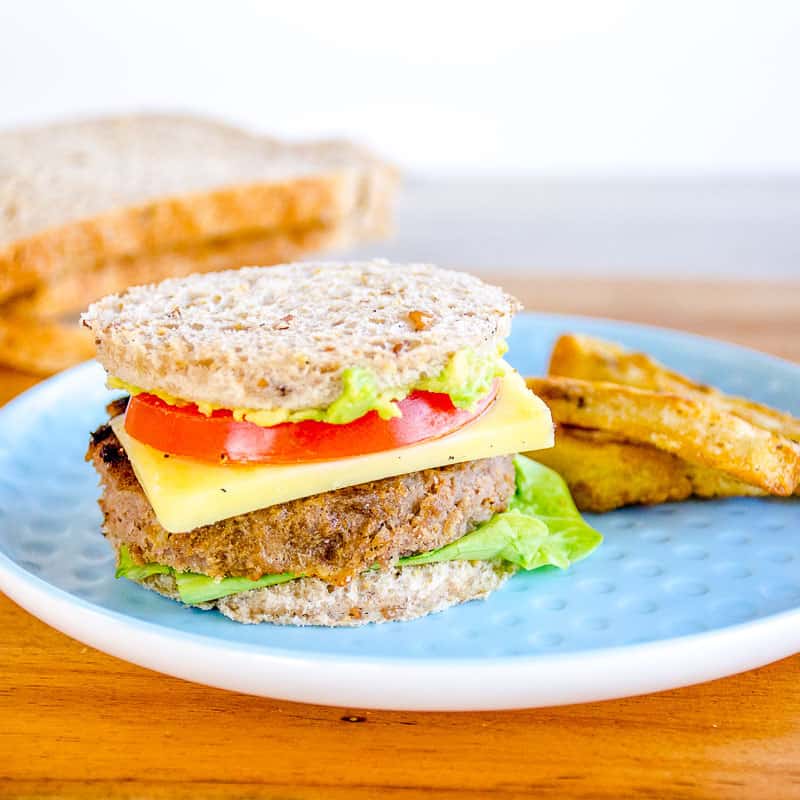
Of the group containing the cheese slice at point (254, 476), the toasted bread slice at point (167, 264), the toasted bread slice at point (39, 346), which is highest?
the cheese slice at point (254, 476)

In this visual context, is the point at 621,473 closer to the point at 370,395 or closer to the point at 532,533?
the point at 532,533

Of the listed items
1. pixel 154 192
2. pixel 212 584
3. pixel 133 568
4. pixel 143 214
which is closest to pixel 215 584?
pixel 212 584

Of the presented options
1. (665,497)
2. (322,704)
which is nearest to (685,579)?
(665,497)

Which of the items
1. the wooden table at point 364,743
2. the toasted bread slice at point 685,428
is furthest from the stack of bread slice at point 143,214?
the wooden table at point 364,743

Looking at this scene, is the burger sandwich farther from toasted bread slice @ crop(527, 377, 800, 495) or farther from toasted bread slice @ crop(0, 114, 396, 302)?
toasted bread slice @ crop(0, 114, 396, 302)

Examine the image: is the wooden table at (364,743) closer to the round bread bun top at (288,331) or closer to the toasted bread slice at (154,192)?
the round bread bun top at (288,331)

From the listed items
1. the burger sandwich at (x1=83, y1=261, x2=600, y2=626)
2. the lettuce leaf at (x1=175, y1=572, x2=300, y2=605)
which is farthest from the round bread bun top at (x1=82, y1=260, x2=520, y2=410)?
the lettuce leaf at (x1=175, y1=572, x2=300, y2=605)
